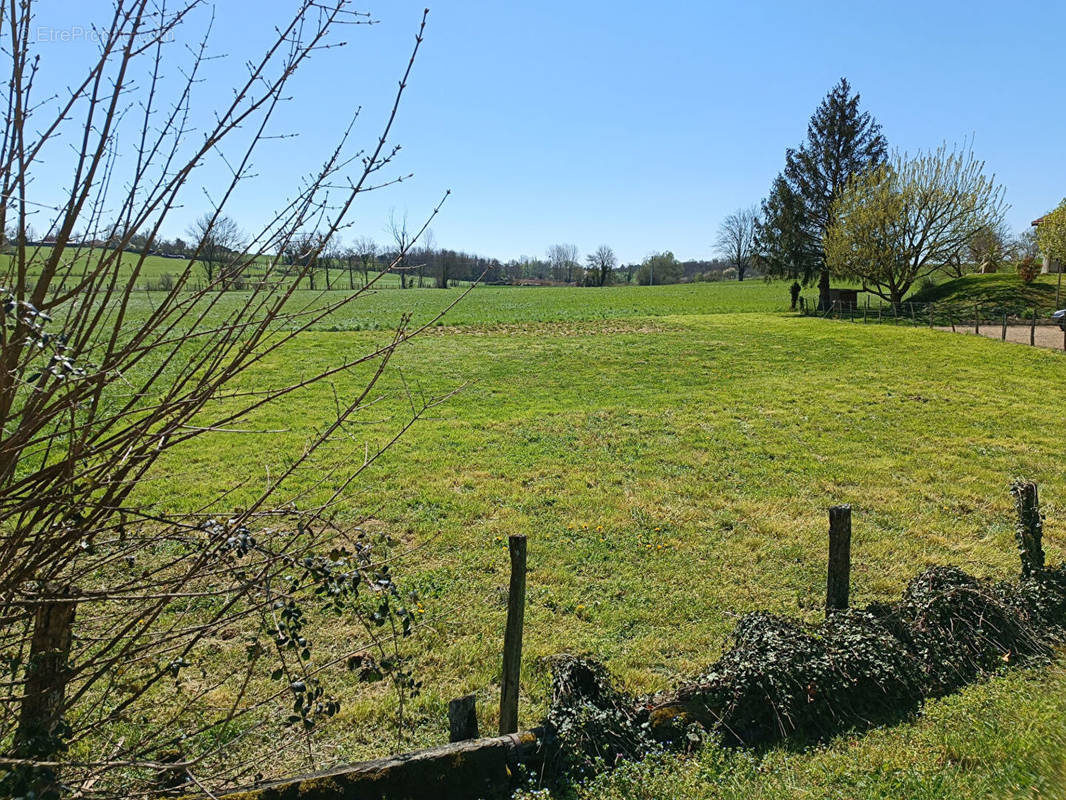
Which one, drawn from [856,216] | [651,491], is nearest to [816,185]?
[856,216]

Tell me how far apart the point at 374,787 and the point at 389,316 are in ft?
108

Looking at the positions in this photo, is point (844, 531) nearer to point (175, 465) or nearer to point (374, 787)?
point (374, 787)

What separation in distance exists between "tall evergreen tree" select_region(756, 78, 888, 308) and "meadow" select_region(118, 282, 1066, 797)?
18.3 meters

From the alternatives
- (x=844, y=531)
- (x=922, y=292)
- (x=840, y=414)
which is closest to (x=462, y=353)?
(x=840, y=414)

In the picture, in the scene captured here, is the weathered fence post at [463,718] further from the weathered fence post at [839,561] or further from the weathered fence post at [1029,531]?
the weathered fence post at [1029,531]

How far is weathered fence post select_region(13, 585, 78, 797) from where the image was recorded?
2.14 m

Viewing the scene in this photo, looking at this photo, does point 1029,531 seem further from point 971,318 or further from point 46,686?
point 971,318

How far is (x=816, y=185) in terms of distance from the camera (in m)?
37.0

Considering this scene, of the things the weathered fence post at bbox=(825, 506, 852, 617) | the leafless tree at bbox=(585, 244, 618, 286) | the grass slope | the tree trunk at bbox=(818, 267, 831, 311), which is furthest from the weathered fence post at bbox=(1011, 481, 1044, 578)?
the leafless tree at bbox=(585, 244, 618, 286)

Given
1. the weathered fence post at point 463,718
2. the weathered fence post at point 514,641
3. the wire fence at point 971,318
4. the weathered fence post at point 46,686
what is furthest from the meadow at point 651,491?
the wire fence at point 971,318

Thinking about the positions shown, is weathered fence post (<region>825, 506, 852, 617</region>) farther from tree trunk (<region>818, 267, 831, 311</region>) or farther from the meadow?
tree trunk (<region>818, 267, 831, 311</region>)

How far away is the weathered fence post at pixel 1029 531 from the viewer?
17.6 ft

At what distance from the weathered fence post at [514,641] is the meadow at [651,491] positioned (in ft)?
1.74

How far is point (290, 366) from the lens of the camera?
64.2 feet
